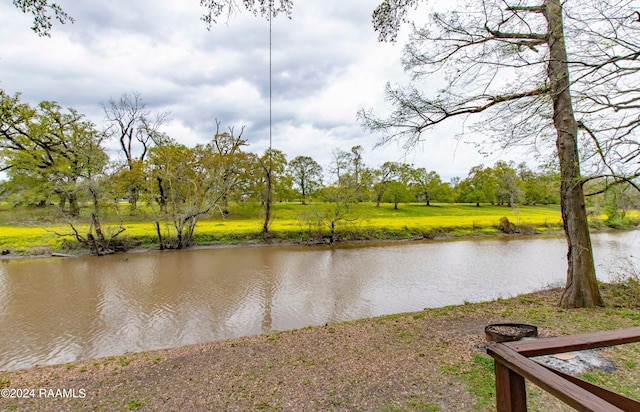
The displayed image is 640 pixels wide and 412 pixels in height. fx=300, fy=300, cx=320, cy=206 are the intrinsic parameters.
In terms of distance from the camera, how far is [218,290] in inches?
384

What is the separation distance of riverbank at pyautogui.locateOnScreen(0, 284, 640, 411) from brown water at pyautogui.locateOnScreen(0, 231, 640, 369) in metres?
1.66

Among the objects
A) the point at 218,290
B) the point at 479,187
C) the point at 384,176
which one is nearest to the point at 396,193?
the point at 384,176

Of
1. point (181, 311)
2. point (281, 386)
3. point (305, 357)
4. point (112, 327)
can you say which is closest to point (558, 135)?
point (305, 357)

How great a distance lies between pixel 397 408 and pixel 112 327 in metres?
6.95

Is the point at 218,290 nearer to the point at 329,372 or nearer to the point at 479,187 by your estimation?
the point at 329,372

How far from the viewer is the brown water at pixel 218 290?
6.61m

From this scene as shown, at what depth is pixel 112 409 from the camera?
3.30m

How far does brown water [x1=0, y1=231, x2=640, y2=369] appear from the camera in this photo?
21.7 ft

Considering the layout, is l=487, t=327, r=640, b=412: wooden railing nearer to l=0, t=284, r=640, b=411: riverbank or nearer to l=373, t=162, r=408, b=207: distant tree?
l=0, t=284, r=640, b=411: riverbank

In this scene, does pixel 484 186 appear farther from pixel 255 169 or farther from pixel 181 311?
pixel 181 311

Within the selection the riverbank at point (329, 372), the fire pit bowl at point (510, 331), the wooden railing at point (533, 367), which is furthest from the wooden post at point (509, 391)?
the fire pit bowl at point (510, 331)

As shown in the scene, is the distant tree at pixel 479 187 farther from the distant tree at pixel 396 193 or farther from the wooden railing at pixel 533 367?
the wooden railing at pixel 533 367

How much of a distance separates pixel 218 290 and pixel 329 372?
22.3 feet

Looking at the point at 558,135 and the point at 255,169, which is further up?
the point at 255,169
